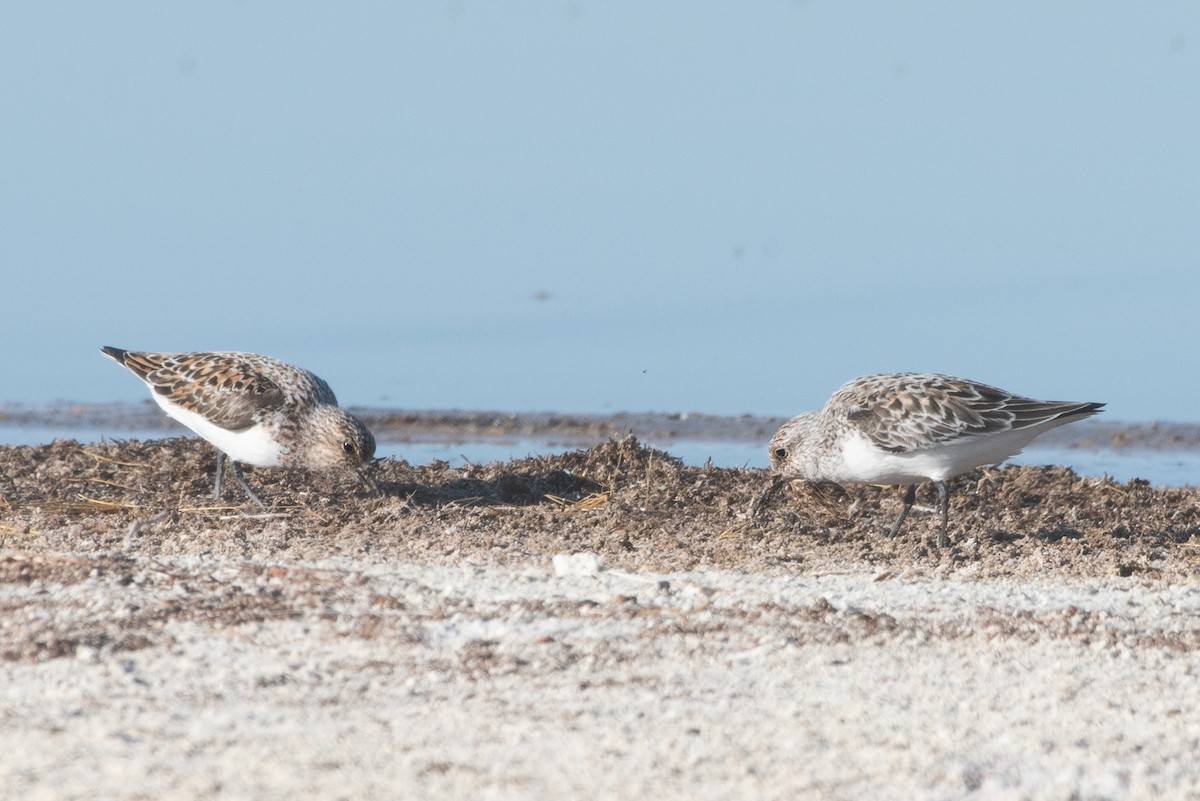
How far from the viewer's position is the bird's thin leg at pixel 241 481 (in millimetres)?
9587

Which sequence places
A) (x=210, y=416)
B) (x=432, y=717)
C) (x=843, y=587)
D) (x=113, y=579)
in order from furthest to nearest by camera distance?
(x=210, y=416)
(x=843, y=587)
(x=113, y=579)
(x=432, y=717)

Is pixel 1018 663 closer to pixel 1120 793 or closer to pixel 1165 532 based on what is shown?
pixel 1120 793

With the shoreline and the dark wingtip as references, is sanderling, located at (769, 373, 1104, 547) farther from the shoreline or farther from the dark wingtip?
the shoreline

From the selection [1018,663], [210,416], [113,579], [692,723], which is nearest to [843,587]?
[1018,663]

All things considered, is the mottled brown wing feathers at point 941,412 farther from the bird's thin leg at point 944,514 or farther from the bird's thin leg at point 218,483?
the bird's thin leg at point 218,483

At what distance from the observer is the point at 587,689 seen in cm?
553

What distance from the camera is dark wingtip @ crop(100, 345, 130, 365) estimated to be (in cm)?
1177

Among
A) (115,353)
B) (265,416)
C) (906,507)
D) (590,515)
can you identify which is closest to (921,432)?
(906,507)

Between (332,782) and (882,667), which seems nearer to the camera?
(332,782)

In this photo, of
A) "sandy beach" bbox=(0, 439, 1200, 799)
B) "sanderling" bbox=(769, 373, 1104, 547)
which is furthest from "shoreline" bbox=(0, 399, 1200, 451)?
"sandy beach" bbox=(0, 439, 1200, 799)

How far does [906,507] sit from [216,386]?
4.67m

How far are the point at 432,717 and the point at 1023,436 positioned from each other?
5915 mm

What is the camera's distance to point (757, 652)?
610 centimetres

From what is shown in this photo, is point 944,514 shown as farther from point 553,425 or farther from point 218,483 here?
point 553,425
